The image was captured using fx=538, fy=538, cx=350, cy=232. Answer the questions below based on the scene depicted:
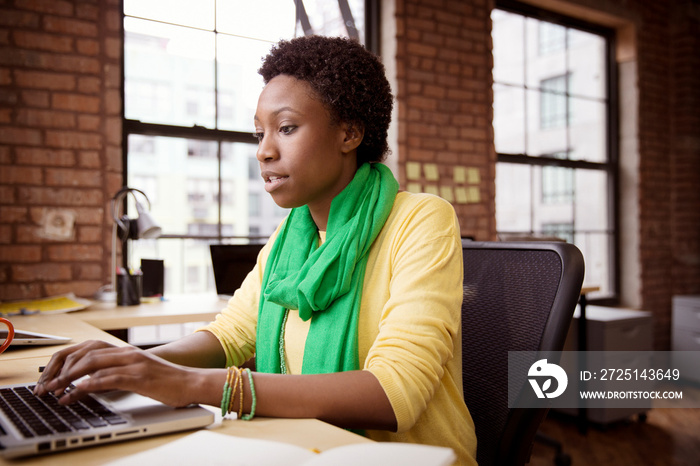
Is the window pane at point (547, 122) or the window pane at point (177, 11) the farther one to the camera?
the window pane at point (547, 122)

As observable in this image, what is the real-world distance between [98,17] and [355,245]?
2.17 meters

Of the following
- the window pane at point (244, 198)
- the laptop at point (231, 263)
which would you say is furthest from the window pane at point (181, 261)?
the laptop at point (231, 263)

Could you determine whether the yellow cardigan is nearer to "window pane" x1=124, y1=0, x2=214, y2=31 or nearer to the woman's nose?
the woman's nose

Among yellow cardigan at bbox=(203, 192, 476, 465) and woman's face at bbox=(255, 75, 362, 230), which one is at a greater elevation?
woman's face at bbox=(255, 75, 362, 230)

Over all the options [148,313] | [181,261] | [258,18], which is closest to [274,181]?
[148,313]

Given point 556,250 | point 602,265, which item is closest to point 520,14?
point 602,265

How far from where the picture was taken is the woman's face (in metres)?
1.01

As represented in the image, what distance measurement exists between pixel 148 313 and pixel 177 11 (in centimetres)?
165

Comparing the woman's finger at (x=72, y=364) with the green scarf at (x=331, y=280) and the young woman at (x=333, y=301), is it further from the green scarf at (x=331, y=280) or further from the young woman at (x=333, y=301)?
the green scarf at (x=331, y=280)

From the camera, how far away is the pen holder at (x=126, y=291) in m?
2.25

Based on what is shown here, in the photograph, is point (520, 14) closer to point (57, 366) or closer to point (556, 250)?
point (556, 250)

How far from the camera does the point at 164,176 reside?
2.75 meters

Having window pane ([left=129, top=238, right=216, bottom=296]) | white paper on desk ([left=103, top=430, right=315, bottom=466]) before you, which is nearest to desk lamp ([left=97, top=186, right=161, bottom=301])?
window pane ([left=129, top=238, right=216, bottom=296])

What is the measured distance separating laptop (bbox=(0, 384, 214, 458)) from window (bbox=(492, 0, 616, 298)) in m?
3.37
